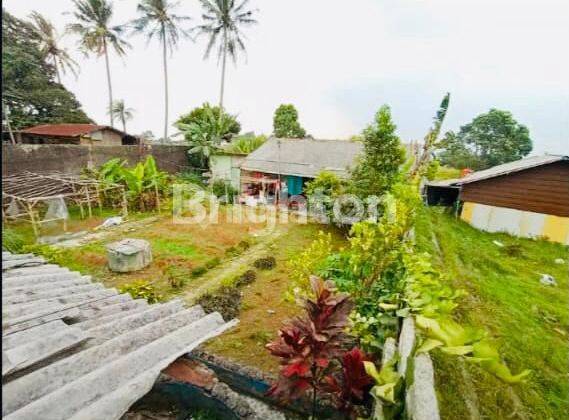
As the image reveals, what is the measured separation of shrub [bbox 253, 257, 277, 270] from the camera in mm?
9539

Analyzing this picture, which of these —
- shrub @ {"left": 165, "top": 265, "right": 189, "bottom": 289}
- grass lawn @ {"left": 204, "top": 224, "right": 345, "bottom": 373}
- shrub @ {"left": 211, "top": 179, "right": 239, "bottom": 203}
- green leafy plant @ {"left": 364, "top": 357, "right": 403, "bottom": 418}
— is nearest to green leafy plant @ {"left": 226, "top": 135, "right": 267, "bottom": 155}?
shrub @ {"left": 211, "top": 179, "right": 239, "bottom": 203}

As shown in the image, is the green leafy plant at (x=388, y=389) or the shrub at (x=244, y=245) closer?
the green leafy plant at (x=388, y=389)

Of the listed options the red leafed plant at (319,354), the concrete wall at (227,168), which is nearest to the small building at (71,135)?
the concrete wall at (227,168)

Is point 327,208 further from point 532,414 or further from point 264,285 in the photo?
point 532,414

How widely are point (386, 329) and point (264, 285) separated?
5.01m

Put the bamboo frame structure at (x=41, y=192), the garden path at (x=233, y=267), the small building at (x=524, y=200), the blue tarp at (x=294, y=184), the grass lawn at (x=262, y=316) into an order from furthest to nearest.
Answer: the blue tarp at (x=294, y=184)
the small building at (x=524, y=200)
the bamboo frame structure at (x=41, y=192)
the garden path at (x=233, y=267)
the grass lawn at (x=262, y=316)

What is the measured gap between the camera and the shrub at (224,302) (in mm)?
6574

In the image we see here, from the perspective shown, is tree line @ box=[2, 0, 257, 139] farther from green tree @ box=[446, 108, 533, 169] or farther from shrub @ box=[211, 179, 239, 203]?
green tree @ box=[446, 108, 533, 169]

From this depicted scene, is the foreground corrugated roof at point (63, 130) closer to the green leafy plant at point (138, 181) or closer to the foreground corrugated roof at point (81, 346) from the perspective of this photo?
the green leafy plant at point (138, 181)

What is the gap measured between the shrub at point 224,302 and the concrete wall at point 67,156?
8.56 meters

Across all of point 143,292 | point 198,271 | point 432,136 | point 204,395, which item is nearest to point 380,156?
point 432,136

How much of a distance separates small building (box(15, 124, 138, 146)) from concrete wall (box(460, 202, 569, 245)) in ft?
79.5

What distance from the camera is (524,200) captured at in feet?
45.0

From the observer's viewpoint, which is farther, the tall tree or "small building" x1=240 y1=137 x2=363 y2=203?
"small building" x1=240 y1=137 x2=363 y2=203
